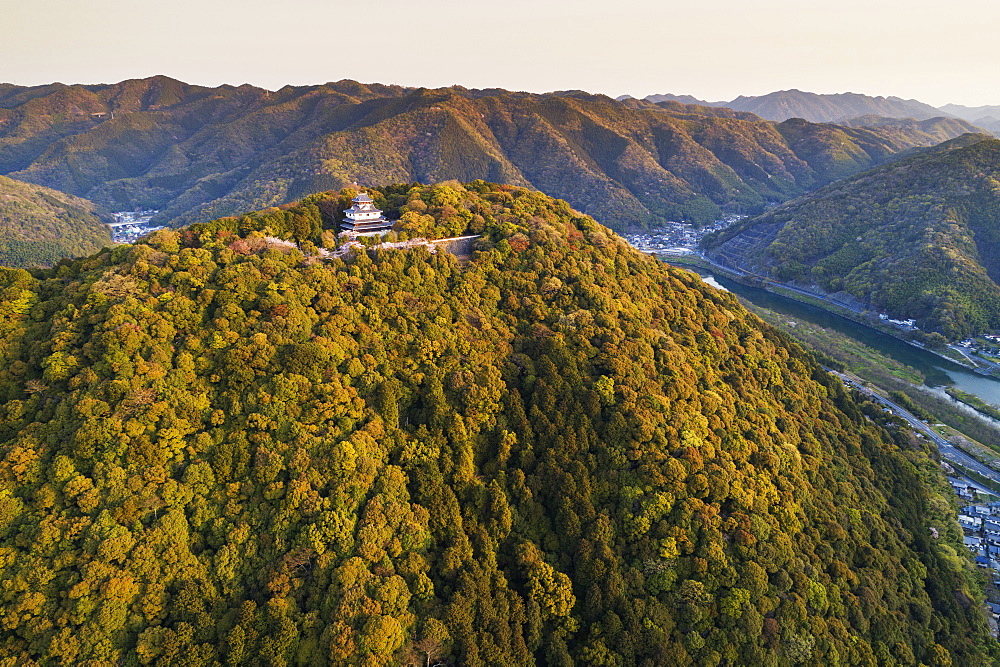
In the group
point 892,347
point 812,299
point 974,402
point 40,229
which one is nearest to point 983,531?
point 974,402

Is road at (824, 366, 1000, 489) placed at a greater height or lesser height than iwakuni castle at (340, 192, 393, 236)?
lesser

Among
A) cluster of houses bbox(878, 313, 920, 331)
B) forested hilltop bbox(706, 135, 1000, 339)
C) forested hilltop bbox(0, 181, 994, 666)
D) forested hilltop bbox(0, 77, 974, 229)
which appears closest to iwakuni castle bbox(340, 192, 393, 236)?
forested hilltop bbox(0, 181, 994, 666)

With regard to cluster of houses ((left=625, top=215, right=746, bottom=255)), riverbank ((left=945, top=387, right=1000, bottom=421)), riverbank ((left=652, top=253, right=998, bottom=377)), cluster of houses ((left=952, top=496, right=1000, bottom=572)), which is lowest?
cluster of houses ((left=952, top=496, right=1000, bottom=572))

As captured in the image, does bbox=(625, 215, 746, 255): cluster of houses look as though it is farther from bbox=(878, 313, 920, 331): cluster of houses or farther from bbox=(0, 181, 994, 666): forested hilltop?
bbox=(0, 181, 994, 666): forested hilltop

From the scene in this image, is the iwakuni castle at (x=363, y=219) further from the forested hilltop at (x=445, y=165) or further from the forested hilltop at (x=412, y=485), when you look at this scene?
the forested hilltop at (x=445, y=165)

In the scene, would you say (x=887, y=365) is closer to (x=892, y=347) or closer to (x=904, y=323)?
(x=892, y=347)

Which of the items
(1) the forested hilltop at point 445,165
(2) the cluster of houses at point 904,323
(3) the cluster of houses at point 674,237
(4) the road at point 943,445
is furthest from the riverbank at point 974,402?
(1) the forested hilltop at point 445,165
